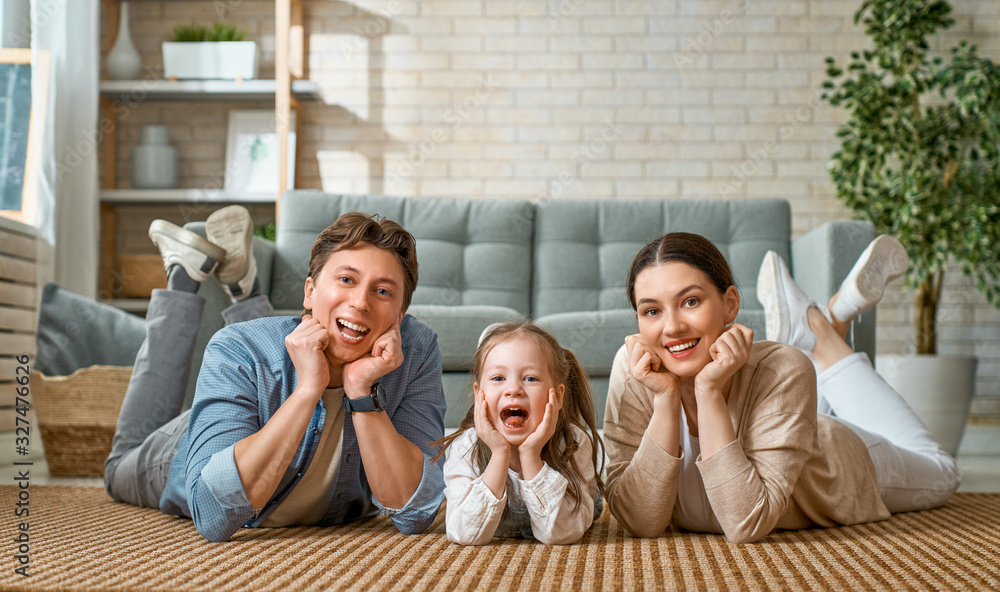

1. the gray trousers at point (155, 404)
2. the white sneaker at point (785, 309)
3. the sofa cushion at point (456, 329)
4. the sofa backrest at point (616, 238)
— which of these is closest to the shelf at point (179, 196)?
the sofa backrest at point (616, 238)

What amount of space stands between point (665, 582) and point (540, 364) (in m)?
0.38

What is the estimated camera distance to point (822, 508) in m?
1.38

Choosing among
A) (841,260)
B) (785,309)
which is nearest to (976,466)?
(841,260)

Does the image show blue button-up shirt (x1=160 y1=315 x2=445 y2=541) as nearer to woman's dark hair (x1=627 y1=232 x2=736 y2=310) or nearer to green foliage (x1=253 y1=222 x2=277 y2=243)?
woman's dark hair (x1=627 y1=232 x2=736 y2=310)

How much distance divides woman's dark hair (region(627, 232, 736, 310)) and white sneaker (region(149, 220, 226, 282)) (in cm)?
108

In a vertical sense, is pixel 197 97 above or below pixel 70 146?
above

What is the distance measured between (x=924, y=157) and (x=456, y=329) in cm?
211

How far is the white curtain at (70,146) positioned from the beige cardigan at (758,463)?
2556 mm

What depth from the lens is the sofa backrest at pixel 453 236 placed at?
2.85 m

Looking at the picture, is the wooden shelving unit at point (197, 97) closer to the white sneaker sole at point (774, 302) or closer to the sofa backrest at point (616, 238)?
the sofa backrest at point (616, 238)

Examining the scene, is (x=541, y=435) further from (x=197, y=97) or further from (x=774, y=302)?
(x=197, y=97)

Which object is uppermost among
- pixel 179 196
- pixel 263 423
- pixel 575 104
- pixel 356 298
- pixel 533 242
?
pixel 575 104

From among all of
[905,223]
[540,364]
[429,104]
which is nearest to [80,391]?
[540,364]

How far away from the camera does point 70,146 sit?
10.6ft
